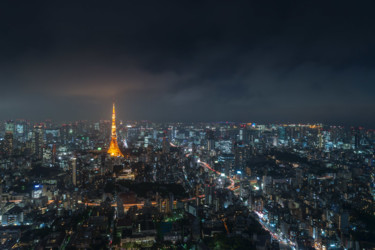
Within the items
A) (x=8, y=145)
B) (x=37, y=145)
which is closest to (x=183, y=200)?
(x=37, y=145)

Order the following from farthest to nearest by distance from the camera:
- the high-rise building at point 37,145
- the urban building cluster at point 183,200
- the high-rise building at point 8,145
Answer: the high-rise building at point 37,145, the high-rise building at point 8,145, the urban building cluster at point 183,200

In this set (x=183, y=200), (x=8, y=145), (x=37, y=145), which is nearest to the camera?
(x=183, y=200)

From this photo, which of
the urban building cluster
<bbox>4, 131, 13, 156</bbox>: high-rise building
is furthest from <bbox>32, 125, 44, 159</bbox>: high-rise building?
<bbox>4, 131, 13, 156</bbox>: high-rise building

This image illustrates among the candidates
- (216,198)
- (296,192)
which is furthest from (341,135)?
(216,198)

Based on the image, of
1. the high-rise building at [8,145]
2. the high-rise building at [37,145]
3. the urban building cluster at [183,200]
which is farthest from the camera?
the high-rise building at [37,145]

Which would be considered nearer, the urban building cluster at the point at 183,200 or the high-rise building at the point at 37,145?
the urban building cluster at the point at 183,200

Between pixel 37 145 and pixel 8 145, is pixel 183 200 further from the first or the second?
pixel 8 145

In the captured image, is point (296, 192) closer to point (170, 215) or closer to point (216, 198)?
point (216, 198)

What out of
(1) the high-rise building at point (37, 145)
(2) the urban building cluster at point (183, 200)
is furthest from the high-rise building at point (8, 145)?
(1) the high-rise building at point (37, 145)

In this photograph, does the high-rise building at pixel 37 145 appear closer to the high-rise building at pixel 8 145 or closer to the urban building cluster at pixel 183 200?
the urban building cluster at pixel 183 200
